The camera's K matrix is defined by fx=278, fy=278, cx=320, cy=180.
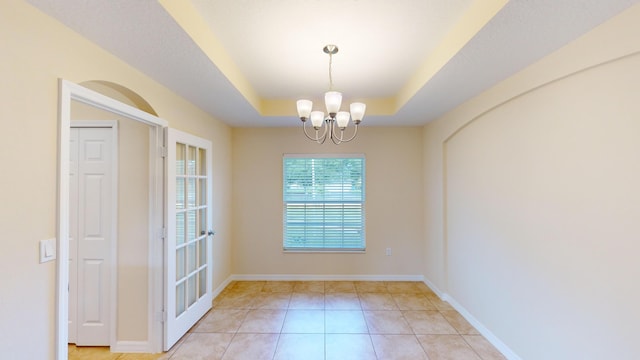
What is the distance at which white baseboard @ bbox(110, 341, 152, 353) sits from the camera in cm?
251

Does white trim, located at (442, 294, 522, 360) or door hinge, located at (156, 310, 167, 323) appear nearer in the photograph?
white trim, located at (442, 294, 522, 360)

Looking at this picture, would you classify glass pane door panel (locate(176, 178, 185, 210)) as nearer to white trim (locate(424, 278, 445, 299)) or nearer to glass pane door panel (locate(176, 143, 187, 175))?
glass pane door panel (locate(176, 143, 187, 175))

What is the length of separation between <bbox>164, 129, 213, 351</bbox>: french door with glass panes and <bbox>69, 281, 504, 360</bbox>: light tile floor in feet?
0.74

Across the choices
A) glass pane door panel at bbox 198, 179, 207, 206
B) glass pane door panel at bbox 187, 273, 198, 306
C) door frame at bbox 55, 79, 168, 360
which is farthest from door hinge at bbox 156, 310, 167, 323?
glass pane door panel at bbox 198, 179, 207, 206

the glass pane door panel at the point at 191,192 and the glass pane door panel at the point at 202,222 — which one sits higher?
the glass pane door panel at the point at 191,192

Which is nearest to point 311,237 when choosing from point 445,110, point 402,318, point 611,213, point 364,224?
point 364,224

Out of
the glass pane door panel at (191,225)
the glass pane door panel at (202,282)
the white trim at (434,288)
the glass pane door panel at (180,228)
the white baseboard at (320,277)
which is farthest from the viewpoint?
A: the white baseboard at (320,277)

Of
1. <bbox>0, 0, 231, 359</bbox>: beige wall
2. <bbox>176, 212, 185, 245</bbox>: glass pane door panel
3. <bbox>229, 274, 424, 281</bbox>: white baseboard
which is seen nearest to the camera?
<bbox>0, 0, 231, 359</bbox>: beige wall

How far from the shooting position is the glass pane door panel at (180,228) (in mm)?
2744

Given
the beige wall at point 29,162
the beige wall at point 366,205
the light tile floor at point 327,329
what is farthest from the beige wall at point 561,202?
the beige wall at point 29,162

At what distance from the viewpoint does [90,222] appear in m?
2.57

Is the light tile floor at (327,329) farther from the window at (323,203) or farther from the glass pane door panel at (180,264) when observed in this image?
the window at (323,203)

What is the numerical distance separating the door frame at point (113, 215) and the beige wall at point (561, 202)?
348cm

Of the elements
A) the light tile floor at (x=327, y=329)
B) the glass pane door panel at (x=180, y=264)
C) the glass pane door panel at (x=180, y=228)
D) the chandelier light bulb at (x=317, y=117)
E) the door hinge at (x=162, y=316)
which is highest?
the chandelier light bulb at (x=317, y=117)
